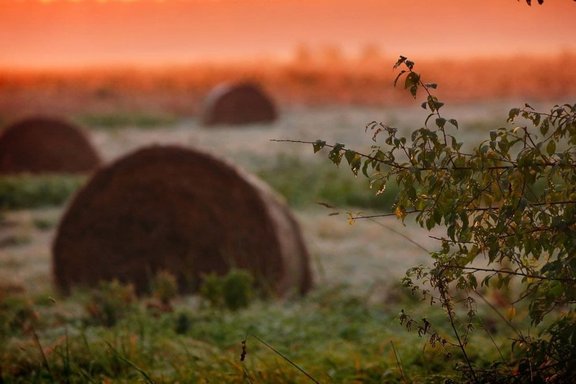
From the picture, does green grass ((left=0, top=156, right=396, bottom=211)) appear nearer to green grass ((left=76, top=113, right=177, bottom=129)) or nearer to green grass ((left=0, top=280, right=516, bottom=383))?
green grass ((left=0, top=280, right=516, bottom=383))

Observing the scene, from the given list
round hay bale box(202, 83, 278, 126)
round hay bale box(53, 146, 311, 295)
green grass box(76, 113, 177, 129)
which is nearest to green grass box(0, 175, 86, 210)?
round hay bale box(53, 146, 311, 295)

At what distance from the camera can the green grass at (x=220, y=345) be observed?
17.5 feet

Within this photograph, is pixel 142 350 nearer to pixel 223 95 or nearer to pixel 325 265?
pixel 325 265

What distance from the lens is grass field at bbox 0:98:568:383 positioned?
543cm

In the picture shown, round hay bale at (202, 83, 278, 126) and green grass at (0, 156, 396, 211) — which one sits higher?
round hay bale at (202, 83, 278, 126)

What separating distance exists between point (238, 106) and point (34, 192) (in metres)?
14.8

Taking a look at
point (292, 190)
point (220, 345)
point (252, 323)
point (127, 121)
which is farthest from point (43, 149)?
point (220, 345)

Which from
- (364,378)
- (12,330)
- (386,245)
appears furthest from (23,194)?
(364,378)

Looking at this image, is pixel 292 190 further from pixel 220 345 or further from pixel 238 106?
pixel 238 106

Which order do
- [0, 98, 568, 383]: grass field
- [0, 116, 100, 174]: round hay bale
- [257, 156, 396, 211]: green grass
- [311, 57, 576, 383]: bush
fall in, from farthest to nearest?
1. [0, 116, 100, 174]: round hay bale
2. [257, 156, 396, 211]: green grass
3. [0, 98, 568, 383]: grass field
4. [311, 57, 576, 383]: bush

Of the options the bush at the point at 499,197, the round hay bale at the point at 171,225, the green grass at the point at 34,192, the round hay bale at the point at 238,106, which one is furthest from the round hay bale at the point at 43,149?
the bush at the point at 499,197

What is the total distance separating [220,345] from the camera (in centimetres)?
668

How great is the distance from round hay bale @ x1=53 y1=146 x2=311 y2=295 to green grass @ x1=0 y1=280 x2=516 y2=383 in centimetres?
82

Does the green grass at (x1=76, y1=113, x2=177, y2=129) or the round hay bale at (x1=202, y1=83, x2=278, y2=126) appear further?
the green grass at (x1=76, y1=113, x2=177, y2=129)
